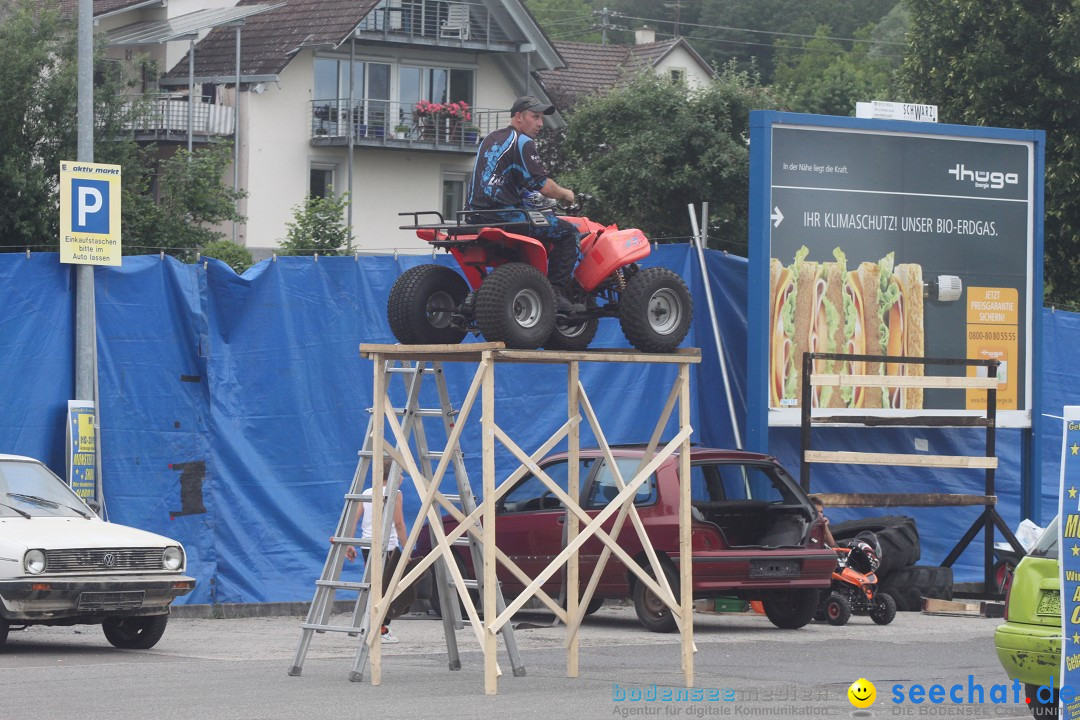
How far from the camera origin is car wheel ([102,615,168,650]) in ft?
40.7

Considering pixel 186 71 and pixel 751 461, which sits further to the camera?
pixel 186 71

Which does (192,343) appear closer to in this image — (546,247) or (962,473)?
(546,247)

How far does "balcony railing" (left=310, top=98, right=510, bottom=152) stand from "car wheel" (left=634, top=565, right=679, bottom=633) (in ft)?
96.5

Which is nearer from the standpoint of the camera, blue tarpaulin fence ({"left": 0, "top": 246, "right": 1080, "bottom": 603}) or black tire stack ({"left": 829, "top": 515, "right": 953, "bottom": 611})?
blue tarpaulin fence ({"left": 0, "top": 246, "right": 1080, "bottom": 603})

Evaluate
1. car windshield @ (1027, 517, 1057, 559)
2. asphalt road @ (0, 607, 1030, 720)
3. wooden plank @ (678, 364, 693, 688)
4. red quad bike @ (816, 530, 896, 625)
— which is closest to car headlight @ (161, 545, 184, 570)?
asphalt road @ (0, 607, 1030, 720)

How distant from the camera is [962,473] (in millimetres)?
17953

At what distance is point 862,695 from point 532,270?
3.20 metres

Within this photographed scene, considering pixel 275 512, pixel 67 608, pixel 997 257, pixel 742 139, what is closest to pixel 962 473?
pixel 997 257

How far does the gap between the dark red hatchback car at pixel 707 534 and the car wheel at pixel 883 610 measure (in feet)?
2.85

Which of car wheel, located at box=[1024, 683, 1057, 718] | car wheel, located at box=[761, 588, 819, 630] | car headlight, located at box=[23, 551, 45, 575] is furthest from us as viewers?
car wheel, located at box=[761, 588, 819, 630]

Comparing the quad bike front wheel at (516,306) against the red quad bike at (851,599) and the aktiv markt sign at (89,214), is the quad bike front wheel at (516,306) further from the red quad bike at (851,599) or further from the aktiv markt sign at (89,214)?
the red quad bike at (851,599)

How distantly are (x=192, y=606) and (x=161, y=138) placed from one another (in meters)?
29.2

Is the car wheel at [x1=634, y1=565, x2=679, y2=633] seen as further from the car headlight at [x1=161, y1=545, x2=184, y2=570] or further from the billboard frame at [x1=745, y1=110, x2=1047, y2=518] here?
the car headlight at [x1=161, y1=545, x2=184, y2=570]

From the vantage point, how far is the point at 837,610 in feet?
48.2
